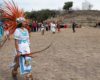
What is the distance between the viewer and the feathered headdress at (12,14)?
31.1 ft

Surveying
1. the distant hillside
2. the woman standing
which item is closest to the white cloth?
the woman standing

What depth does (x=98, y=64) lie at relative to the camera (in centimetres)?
1345

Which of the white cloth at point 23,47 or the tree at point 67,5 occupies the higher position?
the tree at point 67,5

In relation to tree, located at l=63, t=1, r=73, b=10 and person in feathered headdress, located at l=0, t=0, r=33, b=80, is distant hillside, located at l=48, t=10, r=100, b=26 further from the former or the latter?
person in feathered headdress, located at l=0, t=0, r=33, b=80

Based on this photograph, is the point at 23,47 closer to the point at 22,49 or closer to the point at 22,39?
the point at 22,49

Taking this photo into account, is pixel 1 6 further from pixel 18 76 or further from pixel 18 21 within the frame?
pixel 18 76

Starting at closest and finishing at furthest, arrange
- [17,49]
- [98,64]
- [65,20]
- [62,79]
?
[17,49] < [62,79] < [98,64] < [65,20]

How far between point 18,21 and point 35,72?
114 inches

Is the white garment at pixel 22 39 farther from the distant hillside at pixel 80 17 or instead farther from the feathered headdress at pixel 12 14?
the distant hillside at pixel 80 17

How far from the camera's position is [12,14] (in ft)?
31.5

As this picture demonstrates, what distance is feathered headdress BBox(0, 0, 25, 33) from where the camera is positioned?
31.1ft

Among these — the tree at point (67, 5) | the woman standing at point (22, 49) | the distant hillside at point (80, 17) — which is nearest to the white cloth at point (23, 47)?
the woman standing at point (22, 49)

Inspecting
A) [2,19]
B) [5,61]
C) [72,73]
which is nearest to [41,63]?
[5,61]

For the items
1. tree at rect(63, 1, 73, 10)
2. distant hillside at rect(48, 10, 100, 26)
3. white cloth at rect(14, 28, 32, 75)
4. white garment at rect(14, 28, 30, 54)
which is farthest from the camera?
tree at rect(63, 1, 73, 10)
